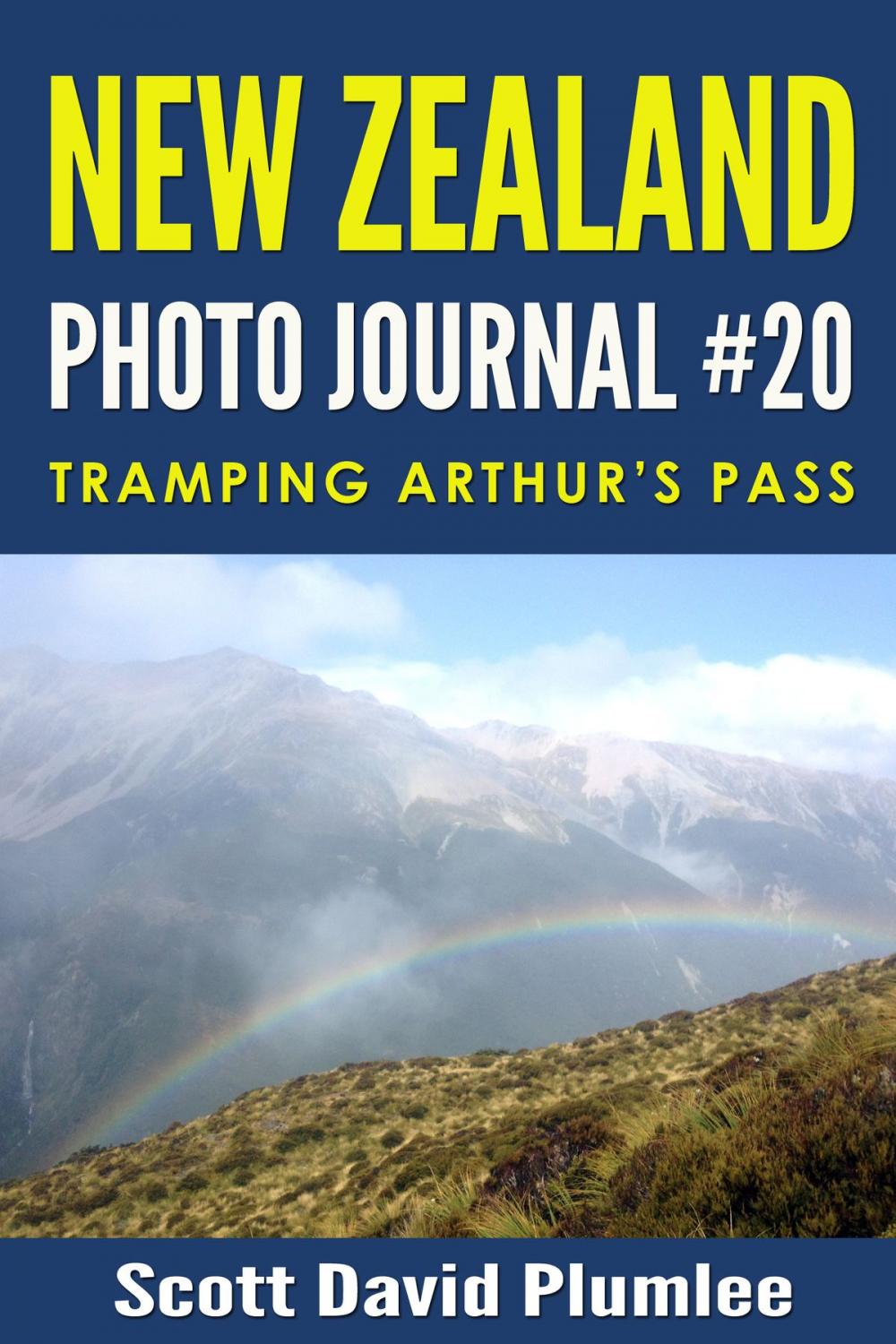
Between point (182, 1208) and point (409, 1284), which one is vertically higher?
point (409, 1284)

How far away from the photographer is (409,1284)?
623 centimetres

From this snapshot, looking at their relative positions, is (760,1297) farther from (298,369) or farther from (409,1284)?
(298,369)

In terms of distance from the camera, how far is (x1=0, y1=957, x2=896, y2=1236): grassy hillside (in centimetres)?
584

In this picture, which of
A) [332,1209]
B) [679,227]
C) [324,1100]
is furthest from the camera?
[324,1100]

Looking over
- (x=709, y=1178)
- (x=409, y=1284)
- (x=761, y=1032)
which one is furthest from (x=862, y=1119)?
(x=761, y=1032)

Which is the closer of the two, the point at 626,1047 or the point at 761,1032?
the point at 761,1032

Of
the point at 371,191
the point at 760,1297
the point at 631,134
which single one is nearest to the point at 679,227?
the point at 631,134

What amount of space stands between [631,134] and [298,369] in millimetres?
7637

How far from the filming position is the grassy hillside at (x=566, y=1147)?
230 inches

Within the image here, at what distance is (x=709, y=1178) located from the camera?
238 inches

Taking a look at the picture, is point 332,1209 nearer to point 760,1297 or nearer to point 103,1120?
point 760,1297

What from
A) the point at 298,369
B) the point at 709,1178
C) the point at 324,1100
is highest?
the point at 298,369

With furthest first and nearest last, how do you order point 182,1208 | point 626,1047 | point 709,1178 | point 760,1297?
1. point 626,1047
2. point 182,1208
3. point 709,1178
4. point 760,1297

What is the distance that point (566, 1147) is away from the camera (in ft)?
30.8
